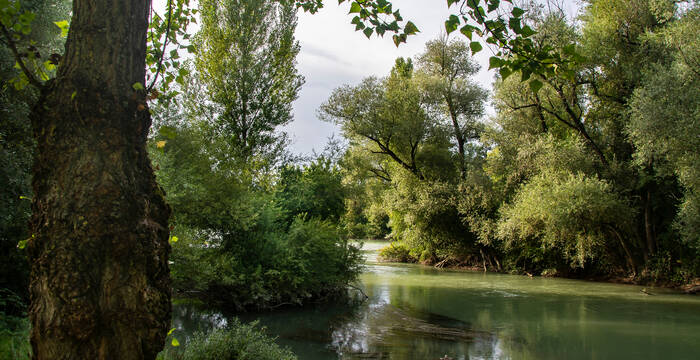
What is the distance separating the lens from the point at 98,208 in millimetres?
2088

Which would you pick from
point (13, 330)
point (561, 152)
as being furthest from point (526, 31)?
point (561, 152)

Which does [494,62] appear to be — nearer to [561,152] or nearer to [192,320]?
[192,320]

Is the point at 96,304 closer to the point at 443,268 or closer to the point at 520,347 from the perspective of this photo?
the point at 520,347

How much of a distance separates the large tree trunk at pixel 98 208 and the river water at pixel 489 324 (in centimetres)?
477

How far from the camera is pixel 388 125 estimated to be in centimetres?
2553

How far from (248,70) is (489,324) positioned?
41.6 feet

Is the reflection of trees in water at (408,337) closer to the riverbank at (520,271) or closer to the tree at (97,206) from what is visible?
the tree at (97,206)

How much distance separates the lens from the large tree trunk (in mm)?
2020

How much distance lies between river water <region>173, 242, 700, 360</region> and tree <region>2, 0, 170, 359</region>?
4.78 meters

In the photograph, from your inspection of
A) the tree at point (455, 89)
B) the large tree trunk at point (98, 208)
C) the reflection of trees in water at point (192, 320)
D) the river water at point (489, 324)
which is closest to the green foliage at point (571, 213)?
the river water at point (489, 324)

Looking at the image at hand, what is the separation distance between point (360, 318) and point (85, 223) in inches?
430

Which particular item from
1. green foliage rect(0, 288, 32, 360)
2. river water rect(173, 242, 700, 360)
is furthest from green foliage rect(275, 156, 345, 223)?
green foliage rect(0, 288, 32, 360)

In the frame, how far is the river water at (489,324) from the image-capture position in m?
9.19

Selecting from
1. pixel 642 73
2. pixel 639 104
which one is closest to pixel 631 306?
pixel 639 104
